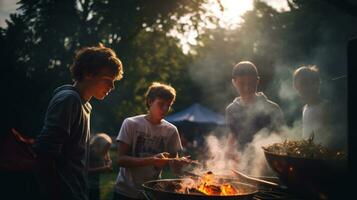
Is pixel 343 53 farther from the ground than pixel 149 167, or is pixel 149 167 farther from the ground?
pixel 343 53

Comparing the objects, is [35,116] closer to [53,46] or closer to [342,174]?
[53,46]

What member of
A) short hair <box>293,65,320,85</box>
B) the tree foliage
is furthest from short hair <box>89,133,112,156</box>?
short hair <box>293,65,320,85</box>

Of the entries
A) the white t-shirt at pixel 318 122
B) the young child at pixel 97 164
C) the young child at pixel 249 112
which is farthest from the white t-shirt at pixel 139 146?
the young child at pixel 97 164

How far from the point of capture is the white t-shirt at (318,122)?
143 inches

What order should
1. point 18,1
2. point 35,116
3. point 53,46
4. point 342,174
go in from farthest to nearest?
1. point 53,46
2. point 18,1
3. point 35,116
4. point 342,174

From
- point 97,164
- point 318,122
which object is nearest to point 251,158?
point 318,122

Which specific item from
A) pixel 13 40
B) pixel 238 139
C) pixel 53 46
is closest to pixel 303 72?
pixel 238 139

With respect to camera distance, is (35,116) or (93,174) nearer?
(93,174)

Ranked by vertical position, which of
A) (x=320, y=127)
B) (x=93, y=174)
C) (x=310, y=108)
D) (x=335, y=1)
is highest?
(x=335, y=1)

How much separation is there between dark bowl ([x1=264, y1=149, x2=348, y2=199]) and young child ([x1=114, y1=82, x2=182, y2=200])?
1.16 meters

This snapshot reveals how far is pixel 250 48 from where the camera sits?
954 inches

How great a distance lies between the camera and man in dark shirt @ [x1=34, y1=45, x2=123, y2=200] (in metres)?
2.49

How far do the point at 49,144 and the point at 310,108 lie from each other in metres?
3.23

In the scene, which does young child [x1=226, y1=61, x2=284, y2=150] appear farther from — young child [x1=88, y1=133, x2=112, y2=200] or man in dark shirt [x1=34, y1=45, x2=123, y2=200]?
young child [x1=88, y1=133, x2=112, y2=200]
